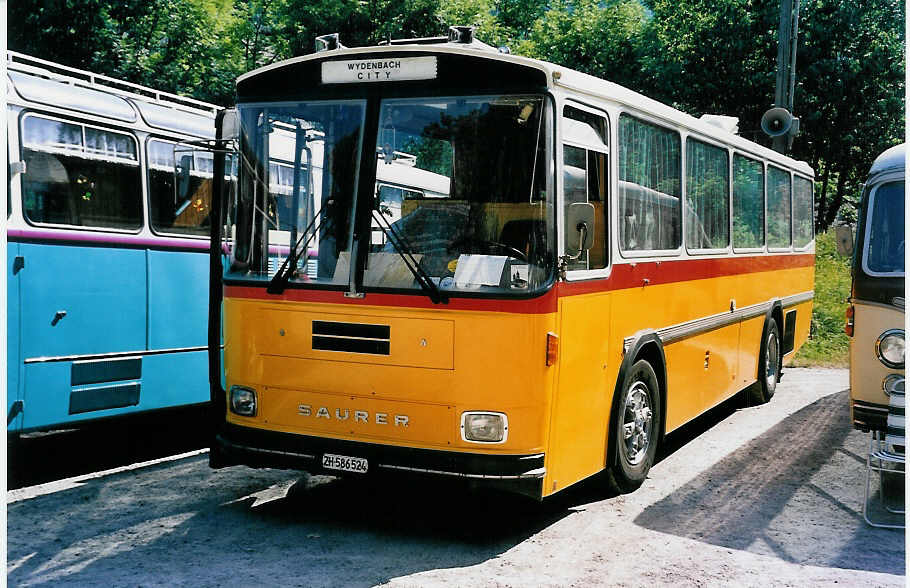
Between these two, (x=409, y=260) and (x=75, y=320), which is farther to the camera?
(x=75, y=320)

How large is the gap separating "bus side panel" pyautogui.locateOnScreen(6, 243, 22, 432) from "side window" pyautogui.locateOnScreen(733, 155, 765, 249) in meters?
6.58

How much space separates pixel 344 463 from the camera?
240 inches

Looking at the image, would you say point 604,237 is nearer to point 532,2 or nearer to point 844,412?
point 844,412

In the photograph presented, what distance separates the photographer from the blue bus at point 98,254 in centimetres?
772

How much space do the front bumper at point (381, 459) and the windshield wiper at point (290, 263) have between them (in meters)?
0.92

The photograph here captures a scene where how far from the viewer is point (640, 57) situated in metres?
28.3

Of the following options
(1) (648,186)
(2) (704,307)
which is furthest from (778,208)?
(1) (648,186)

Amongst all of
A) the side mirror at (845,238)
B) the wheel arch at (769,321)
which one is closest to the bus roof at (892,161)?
the side mirror at (845,238)

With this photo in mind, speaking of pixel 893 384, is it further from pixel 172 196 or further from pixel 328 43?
pixel 172 196

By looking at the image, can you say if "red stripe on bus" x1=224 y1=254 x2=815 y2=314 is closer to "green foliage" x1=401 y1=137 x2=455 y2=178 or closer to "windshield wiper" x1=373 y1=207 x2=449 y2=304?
"windshield wiper" x1=373 y1=207 x2=449 y2=304

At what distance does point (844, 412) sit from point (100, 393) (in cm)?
781

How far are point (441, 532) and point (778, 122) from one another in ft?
40.7

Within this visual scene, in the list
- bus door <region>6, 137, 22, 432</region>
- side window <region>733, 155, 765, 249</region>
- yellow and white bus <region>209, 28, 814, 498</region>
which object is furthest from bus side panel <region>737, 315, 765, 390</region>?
bus door <region>6, 137, 22, 432</region>

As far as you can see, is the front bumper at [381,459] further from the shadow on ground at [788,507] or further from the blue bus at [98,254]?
the blue bus at [98,254]
